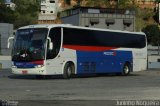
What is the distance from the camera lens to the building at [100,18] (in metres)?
102

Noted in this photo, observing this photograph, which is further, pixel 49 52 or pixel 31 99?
pixel 49 52

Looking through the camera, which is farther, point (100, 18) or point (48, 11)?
point (48, 11)

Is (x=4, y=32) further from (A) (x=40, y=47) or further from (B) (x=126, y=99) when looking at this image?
(B) (x=126, y=99)

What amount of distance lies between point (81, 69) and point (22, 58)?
4148mm

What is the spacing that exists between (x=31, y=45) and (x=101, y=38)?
626cm

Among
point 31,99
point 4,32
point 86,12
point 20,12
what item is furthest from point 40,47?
point 20,12

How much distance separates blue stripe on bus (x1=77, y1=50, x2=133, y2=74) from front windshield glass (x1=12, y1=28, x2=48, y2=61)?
3152 mm

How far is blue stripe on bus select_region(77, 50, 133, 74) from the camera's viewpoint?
32.7m

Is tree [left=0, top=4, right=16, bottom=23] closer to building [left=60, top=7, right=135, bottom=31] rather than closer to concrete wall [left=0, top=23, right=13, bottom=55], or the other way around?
building [left=60, top=7, right=135, bottom=31]

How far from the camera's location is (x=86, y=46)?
33062 millimetres

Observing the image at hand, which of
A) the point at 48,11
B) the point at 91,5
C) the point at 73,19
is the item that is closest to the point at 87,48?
the point at 73,19

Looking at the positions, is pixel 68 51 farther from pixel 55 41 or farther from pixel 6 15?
pixel 6 15

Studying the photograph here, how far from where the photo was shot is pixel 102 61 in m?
34.8

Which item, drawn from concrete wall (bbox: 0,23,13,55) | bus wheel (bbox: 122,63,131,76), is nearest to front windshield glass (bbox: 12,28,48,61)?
bus wheel (bbox: 122,63,131,76)
